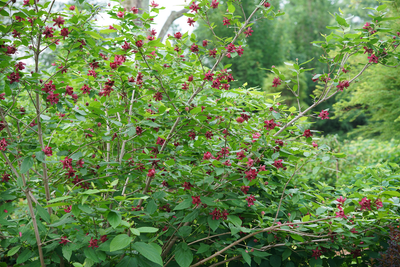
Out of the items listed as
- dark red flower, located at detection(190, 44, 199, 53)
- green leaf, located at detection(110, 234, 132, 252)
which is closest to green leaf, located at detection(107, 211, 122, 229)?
green leaf, located at detection(110, 234, 132, 252)

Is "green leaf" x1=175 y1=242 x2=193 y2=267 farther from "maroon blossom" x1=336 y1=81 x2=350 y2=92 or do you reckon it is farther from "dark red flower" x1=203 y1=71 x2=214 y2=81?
"maroon blossom" x1=336 y1=81 x2=350 y2=92

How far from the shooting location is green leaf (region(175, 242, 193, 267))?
7.89 ft

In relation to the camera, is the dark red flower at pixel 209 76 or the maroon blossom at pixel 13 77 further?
the dark red flower at pixel 209 76

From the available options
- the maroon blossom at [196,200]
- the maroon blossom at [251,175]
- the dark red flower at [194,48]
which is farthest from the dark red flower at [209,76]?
the maroon blossom at [196,200]

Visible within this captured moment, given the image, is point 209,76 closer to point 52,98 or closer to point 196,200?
point 196,200

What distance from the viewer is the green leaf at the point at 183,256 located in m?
2.41

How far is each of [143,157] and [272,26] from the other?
25536 mm

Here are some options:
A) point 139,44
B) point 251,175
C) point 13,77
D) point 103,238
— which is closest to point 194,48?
point 139,44

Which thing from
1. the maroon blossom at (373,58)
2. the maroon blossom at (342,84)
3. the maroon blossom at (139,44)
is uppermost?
the maroon blossom at (139,44)

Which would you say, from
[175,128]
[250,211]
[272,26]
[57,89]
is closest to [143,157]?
[175,128]

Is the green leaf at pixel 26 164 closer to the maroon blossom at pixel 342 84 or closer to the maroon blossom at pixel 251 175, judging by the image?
the maroon blossom at pixel 251 175

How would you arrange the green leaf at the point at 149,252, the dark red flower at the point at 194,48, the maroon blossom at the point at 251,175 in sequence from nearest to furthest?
the green leaf at the point at 149,252 < the maroon blossom at the point at 251,175 < the dark red flower at the point at 194,48

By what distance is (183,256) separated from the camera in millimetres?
2459

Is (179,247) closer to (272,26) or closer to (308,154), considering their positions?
(308,154)
